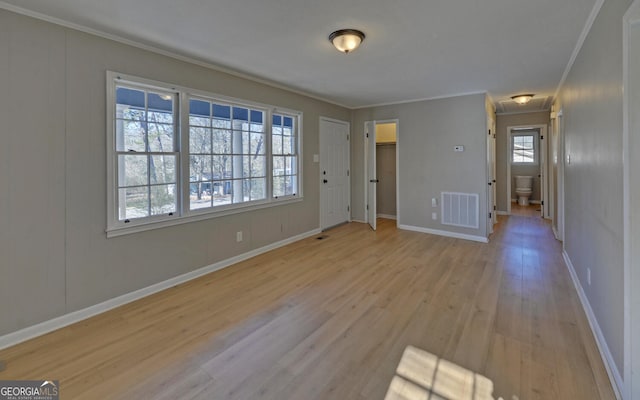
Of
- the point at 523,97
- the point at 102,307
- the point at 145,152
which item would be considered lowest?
the point at 102,307

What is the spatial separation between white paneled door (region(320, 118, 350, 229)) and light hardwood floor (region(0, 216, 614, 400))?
2161 mm

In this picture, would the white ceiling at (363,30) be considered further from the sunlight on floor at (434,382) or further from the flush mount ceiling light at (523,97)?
the sunlight on floor at (434,382)

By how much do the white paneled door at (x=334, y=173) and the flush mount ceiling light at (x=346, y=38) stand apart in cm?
280

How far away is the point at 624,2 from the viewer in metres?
1.67

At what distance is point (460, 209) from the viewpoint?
17.2 feet

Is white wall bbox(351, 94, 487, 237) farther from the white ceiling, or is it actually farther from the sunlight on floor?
the sunlight on floor

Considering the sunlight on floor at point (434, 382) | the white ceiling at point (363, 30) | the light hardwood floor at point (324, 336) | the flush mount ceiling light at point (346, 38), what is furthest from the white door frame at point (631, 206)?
the flush mount ceiling light at point (346, 38)

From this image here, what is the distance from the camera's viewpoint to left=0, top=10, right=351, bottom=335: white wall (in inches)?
87.3

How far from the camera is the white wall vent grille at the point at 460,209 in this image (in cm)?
510

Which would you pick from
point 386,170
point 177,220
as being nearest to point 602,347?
point 177,220

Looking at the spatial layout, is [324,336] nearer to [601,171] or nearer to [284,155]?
[601,171]

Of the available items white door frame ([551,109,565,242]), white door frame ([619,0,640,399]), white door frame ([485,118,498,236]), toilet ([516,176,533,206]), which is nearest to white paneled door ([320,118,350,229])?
white door frame ([485,118,498,236])

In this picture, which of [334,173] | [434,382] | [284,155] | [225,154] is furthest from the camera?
[334,173]

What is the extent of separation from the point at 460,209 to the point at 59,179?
539 centimetres
